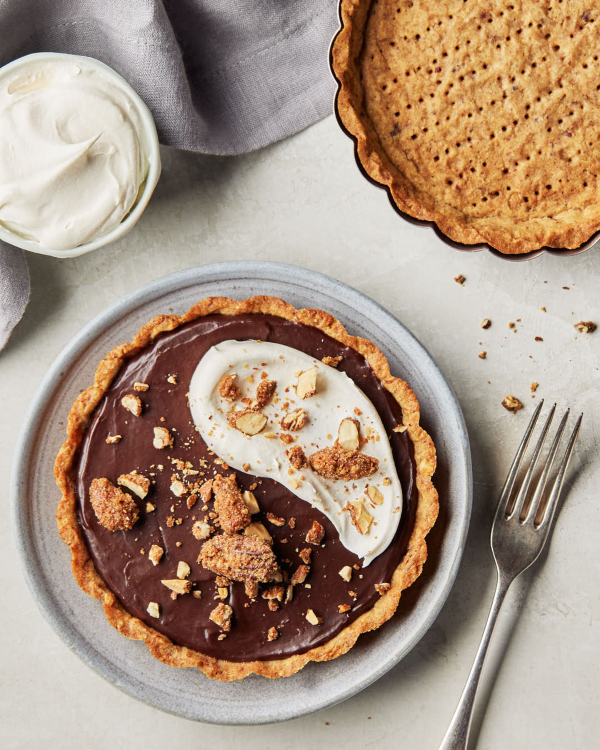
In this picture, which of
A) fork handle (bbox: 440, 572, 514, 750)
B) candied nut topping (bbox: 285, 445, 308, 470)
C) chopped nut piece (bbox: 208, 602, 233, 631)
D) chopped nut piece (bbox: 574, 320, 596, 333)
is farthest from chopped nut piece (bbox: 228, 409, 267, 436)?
chopped nut piece (bbox: 574, 320, 596, 333)

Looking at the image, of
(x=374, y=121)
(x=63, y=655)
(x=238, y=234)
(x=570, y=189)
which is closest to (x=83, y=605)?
(x=63, y=655)

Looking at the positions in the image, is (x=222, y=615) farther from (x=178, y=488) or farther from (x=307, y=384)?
(x=307, y=384)

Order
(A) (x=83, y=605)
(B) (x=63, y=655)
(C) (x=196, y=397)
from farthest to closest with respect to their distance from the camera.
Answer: (B) (x=63, y=655), (A) (x=83, y=605), (C) (x=196, y=397)

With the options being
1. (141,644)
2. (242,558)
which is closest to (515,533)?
(242,558)

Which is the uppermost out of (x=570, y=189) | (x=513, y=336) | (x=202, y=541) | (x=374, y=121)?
(x=374, y=121)

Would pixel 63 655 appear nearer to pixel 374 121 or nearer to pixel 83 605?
pixel 83 605

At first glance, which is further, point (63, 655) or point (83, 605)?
point (63, 655)

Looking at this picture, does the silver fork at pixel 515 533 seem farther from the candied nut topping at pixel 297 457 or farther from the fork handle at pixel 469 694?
the candied nut topping at pixel 297 457
